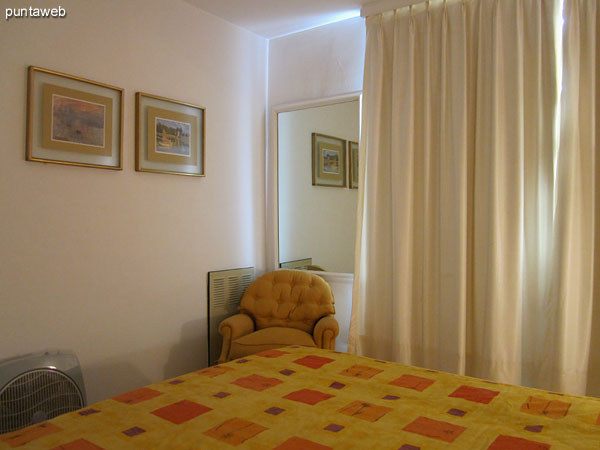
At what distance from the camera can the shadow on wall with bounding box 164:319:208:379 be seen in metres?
3.34

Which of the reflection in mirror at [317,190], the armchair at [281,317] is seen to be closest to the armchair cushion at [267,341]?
→ the armchair at [281,317]

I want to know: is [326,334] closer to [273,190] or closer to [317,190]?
[317,190]

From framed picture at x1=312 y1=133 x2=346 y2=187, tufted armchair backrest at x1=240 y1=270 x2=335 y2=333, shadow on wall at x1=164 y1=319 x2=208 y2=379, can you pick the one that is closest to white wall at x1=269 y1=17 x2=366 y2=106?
framed picture at x1=312 y1=133 x2=346 y2=187

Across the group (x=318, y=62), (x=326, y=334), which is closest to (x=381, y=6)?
(x=318, y=62)

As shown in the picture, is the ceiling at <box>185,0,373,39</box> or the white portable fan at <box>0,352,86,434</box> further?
the ceiling at <box>185,0,373,39</box>

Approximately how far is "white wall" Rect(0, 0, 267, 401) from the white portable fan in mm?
194

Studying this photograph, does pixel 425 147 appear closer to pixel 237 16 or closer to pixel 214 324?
pixel 237 16

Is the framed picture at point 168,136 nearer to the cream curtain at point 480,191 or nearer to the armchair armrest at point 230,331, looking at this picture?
the armchair armrest at point 230,331

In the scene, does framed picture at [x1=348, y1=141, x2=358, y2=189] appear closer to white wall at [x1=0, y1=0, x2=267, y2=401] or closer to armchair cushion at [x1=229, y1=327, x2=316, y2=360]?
white wall at [x1=0, y1=0, x2=267, y2=401]

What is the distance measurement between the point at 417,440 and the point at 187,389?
935 mm

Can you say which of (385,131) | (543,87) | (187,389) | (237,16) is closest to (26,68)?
(237,16)

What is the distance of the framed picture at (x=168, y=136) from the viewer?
10.2 feet

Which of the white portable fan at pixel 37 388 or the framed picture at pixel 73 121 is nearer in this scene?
the white portable fan at pixel 37 388

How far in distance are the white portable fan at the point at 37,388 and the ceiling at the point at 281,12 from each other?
2552mm
